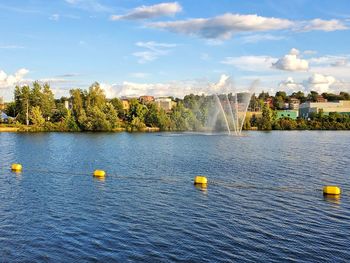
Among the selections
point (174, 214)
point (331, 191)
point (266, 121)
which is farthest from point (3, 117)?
point (331, 191)

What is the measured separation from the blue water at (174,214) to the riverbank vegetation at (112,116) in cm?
9373

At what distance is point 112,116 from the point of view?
14862cm

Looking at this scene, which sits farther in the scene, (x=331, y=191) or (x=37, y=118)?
(x=37, y=118)

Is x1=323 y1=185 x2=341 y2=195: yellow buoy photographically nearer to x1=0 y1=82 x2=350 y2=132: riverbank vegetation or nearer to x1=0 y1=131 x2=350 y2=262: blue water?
x1=0 y1=131 x2=350 y2=262: blue water

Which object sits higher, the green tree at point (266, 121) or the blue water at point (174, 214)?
the green tree at point (266, 121)

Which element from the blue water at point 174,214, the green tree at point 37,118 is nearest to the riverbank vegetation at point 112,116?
the green tree at point 37,118

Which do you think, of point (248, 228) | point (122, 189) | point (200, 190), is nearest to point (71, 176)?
point (122, 189)

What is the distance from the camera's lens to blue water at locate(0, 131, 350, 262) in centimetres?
2258

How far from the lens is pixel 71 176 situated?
4769 centimetres

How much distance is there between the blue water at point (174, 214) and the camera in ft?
74.1

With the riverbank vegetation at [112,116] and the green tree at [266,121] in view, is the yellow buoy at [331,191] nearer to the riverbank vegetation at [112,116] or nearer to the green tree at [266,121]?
the riverbank vegetation at [112,116]

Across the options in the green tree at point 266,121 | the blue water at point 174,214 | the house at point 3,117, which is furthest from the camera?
the green tree at point 266,121

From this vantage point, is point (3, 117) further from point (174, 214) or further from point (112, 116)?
point (174, 214)

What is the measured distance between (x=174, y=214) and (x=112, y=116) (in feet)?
399
